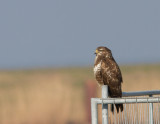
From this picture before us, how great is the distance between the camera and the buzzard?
10652mm

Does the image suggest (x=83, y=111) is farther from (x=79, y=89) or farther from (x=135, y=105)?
(x=135, y=105)

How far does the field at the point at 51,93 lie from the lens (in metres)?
47.7

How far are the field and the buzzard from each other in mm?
32322

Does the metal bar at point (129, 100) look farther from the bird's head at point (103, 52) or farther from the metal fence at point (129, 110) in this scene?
the bird's head at point (103, 52)

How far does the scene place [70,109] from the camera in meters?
50.5

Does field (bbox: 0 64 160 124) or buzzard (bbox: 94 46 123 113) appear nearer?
buzzard (bbox: 94 46 123 113)

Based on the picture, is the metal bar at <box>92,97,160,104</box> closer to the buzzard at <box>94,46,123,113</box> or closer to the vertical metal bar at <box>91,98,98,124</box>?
the vertical metal bar at <box>91,98,98,124</box>

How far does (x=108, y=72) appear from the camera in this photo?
11164 mm

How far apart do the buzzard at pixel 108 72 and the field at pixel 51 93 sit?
32322mm

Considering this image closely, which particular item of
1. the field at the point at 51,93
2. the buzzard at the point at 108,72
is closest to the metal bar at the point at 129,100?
the buzzard at the point at 108,72

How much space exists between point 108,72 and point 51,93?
40421 millimetres

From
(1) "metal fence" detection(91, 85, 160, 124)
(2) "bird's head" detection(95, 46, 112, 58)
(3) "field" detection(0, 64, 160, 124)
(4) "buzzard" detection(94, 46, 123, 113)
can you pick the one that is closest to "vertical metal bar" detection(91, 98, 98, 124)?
(1) "metal fence" detection(91, 85, 160, 124)

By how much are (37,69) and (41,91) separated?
31.1 feet

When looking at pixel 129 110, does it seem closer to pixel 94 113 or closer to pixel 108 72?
pixel 94 113
